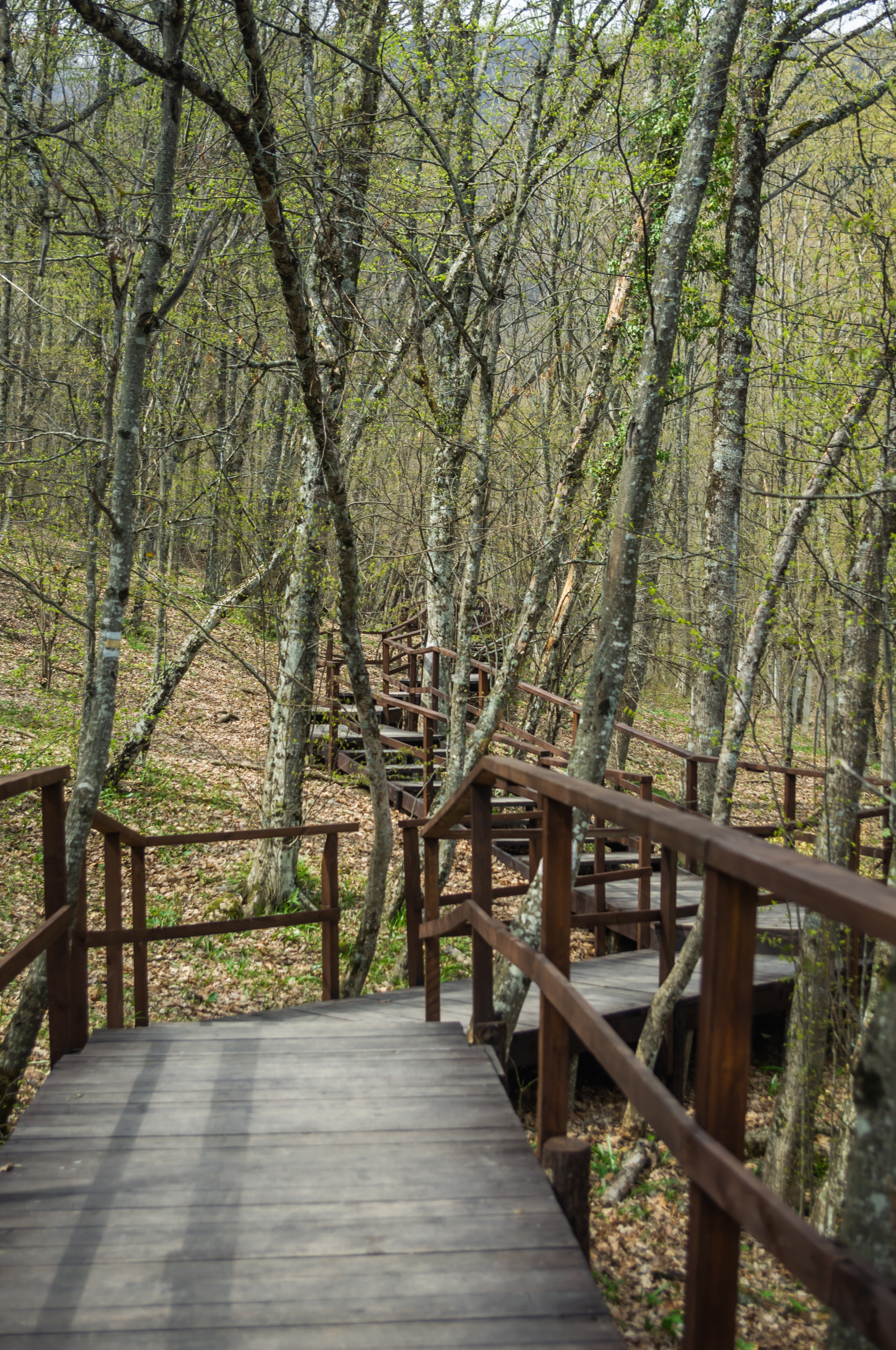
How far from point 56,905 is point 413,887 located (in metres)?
2.53

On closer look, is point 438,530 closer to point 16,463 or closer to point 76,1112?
point 16,463

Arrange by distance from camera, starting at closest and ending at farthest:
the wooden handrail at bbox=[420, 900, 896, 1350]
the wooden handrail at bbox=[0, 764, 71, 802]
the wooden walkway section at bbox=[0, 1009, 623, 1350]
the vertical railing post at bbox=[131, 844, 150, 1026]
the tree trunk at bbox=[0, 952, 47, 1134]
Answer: the wooden handrail at bbox=[420, 900, 896, 1350] → the wooden walkway section at bbox=[0, 1009, 623, 1350] → the wooden handrail at bbox=[0, 764, 71, 802] → the tree trunk at bbox=[0, 952, 47, 1134] → the vertical railing post at bbox=[131, 844, 150, 1026]

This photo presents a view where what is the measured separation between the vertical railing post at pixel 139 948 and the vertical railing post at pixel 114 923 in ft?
0.86

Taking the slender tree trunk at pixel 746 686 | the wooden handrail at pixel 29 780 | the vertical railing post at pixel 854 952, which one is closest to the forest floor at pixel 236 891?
the slender tree trunk at pixel 746 686

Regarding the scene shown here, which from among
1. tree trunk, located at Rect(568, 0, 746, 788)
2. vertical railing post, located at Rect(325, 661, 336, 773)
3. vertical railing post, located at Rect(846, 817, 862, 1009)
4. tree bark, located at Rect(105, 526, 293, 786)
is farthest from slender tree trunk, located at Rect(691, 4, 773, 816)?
tree bark, located at Rect(105, 526, 293, 786)

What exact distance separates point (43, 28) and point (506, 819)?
6.52 metres

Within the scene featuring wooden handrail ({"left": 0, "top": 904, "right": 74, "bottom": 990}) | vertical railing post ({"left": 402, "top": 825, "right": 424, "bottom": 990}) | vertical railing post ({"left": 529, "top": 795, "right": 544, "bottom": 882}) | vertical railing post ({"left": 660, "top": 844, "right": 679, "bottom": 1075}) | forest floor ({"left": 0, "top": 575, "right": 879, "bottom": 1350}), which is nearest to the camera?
wooden handrail ({"left": 0, "top": 904, "right": 74, "bottom": 990})

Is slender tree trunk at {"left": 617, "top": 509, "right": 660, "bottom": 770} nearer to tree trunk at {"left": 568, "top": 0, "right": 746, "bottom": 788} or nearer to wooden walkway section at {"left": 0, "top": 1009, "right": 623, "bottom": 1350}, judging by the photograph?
tree trunk at {"left": 568, "top": 0, "right": 746, "bottom": 788}

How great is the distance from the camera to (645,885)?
7.51 metres

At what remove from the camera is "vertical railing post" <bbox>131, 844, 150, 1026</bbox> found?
5402 mm

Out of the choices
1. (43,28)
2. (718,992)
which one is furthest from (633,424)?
(43,28)

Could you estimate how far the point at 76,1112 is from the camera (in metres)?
3.21

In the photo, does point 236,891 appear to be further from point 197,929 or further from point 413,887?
point 197,929

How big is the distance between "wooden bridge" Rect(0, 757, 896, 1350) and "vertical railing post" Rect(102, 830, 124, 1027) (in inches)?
28.7
